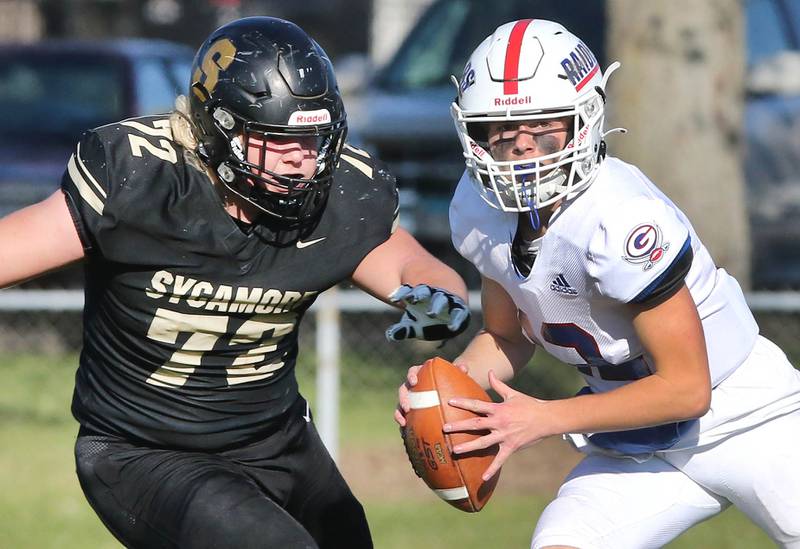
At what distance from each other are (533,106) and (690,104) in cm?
473

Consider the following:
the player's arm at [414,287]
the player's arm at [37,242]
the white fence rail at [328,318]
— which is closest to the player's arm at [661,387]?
the player's arm at [414,287]

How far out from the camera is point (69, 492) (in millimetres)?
6855

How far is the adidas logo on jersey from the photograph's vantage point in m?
3.51

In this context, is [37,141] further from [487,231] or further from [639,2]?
[487,231]

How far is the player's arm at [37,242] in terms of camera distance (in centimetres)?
342

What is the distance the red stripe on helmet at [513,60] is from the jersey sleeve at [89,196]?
3.49 ft

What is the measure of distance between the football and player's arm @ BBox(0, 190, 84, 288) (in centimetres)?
98

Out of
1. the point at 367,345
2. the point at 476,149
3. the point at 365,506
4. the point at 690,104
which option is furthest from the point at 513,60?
the point at 367,345

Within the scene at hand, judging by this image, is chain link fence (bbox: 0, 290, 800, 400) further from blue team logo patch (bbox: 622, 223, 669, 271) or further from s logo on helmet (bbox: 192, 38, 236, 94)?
blue team logo patch (bbox: 622, 223, 669, 271)

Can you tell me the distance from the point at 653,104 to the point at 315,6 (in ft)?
48.0

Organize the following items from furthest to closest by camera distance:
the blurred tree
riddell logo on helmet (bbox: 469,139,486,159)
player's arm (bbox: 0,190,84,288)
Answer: the blurred tree < riddell logo on helmet (bbox: 469,139,486,159) < player's arm (bbox: 0,190,84,288)

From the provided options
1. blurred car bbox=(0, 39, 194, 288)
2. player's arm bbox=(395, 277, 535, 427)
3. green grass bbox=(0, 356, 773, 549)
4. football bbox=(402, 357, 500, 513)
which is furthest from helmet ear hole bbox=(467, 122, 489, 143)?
blurred car bbox=(0, 39, 194, 288)

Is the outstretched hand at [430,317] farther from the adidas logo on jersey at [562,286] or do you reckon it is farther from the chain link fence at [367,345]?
the chain link fence at [367,345]

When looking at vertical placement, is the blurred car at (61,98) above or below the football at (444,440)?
below
